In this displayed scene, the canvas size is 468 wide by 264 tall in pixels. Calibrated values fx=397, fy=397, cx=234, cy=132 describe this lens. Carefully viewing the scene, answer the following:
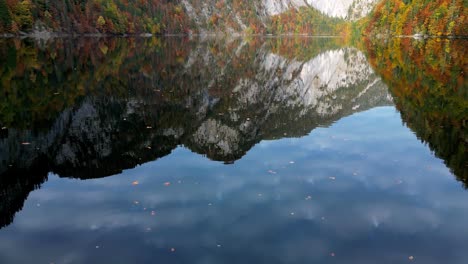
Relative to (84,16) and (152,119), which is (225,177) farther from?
(84,16)

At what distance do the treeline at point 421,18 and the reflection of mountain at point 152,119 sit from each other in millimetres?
97741

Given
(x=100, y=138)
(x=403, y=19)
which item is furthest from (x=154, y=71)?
(x=403, y=19)

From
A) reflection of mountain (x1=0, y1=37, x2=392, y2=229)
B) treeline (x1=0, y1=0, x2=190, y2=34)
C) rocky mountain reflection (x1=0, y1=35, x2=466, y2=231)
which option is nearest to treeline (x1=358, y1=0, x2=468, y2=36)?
reflection of mountain (x1=0, y1=37, x2=392, y2=229)

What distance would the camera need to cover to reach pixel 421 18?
445ft

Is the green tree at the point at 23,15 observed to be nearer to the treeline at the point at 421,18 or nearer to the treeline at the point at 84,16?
the treeline at the point at 84,16

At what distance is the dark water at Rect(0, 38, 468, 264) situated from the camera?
32.0 feet

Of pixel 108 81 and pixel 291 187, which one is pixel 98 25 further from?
pixel 291 187

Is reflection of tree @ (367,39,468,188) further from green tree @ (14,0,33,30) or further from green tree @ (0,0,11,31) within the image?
green tree @ (14,0,33,30)

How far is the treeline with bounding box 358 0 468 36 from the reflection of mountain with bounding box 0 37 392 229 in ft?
321

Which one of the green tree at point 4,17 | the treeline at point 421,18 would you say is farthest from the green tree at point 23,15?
the treeline at point 421,18

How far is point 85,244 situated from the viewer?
974 centimetres

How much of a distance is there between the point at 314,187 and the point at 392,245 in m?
4.26

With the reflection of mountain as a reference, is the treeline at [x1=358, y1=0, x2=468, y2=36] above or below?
above

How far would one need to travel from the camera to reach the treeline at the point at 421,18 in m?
121
